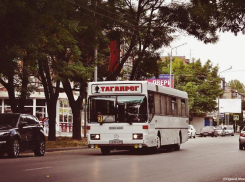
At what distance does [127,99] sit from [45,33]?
4.78m

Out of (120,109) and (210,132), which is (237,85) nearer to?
(210,132)

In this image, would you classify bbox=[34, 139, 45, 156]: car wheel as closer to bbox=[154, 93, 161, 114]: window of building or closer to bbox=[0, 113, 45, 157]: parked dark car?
bbox=[0, 113, 45, 157]: parked dark car

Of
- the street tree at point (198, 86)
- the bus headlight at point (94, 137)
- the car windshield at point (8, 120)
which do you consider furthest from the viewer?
the street tree at point (198, 86)

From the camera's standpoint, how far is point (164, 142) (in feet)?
91.4

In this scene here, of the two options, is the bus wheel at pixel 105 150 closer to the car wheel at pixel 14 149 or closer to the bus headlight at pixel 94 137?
the bus headlight at pixel 94 137

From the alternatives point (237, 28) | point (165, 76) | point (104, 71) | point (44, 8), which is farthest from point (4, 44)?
point (165, 76)

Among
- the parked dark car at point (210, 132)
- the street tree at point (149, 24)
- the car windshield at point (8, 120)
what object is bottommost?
the parked dark car at point (210, 132)

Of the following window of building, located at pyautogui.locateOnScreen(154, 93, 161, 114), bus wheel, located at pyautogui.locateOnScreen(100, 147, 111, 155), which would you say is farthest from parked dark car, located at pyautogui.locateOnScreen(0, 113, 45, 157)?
window of building, located at pyautogui.locateOnScreen(154, 93, 161, 114)

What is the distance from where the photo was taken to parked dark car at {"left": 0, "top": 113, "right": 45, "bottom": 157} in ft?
71.6

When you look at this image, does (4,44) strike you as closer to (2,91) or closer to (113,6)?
(113,6)

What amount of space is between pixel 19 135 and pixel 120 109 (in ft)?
14.4

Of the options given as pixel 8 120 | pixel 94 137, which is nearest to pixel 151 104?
pixel 94 137

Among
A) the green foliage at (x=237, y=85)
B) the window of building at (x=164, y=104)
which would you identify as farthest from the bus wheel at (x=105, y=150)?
the green foliage at (x=237, y=85)

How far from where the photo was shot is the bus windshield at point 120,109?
2480cm
